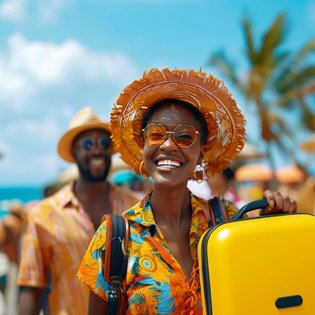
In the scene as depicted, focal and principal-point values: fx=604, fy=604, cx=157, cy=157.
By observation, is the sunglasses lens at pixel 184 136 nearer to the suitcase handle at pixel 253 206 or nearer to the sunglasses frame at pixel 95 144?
the suitcase handle at pixel 253 206

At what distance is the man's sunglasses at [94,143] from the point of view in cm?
383

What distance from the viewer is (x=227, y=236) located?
1.82 meters

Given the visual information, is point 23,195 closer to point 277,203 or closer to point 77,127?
point 77,127

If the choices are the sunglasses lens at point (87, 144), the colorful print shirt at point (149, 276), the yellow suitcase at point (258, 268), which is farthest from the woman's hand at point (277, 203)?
the sunglasses lens at point (87, 144)

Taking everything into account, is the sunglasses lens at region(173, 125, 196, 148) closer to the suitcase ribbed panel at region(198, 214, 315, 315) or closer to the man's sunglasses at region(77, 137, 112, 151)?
the suitcase ribbed panel at region(198, 214, 315, 315)

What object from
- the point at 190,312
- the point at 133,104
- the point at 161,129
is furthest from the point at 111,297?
the point at 133,104

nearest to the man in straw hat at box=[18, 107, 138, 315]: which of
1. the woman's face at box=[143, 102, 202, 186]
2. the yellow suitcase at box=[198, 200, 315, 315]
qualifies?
the woman's face at box=[143, 102, 202, 186]

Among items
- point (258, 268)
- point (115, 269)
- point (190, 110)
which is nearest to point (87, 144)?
point (190, 110)

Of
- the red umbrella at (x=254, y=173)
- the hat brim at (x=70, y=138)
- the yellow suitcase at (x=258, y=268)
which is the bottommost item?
the yellow suitcase at (x=258, y=268)

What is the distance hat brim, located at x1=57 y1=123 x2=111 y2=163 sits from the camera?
3.93 m

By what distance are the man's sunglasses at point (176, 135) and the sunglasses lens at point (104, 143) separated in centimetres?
156

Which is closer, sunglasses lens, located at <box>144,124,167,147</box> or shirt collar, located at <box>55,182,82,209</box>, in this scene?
sunglasses lens, located at <box>144,124,167,147</box>

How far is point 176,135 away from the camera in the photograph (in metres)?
2.24

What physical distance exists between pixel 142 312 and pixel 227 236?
1.47 ft
